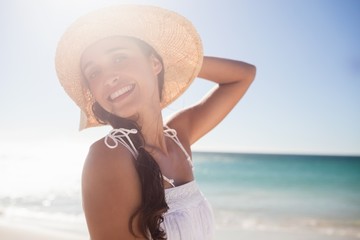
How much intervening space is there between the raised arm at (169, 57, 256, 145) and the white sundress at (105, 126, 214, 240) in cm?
56

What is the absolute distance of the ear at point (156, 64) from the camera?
2.41 meters

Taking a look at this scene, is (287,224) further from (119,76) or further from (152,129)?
(119,76)

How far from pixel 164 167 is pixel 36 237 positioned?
6.27 metres

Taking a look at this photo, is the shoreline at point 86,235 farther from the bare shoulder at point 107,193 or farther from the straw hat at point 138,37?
the bare shoulder at point 107,193

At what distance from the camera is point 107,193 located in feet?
5.72

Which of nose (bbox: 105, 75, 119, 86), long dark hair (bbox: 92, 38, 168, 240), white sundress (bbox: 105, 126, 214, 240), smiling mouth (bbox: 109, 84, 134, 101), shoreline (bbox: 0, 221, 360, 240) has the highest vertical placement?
nose (bbox: 105, 75, 119, 86)

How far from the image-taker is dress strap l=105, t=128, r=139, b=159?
74.7 inches

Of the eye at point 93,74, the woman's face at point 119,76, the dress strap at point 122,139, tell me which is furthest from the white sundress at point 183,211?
the eye at point 93,74

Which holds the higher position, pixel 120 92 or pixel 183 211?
pixel 120 92

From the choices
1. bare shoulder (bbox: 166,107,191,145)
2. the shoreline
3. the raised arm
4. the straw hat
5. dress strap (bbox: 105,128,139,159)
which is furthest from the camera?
the shoreline

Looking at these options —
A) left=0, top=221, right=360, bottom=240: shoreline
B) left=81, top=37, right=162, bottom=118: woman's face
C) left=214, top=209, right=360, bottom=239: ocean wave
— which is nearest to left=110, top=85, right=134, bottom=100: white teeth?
left=81, top=37, right=162, bottom=118: woman's face

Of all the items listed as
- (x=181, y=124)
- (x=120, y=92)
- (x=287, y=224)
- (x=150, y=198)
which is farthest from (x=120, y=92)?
(x=287, y=224)

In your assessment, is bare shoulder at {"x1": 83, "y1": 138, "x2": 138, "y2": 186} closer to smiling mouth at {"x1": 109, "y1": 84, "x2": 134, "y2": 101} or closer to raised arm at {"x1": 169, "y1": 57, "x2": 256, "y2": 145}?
smiling mouth at {"x1": 109, "y1": 84, "x2": 134, "y2": 101}

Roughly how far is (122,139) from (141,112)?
0.31 m
